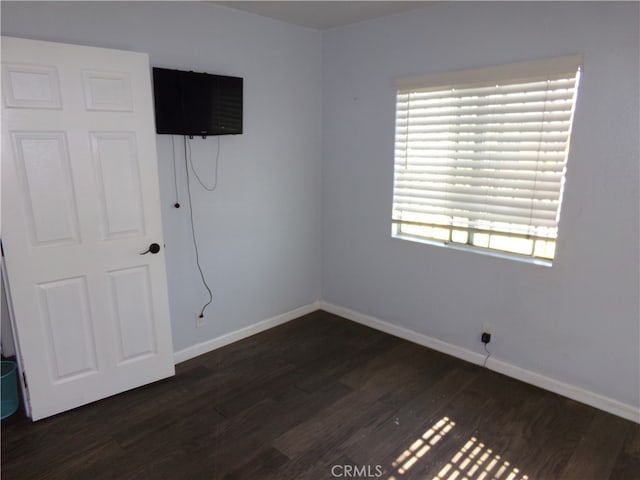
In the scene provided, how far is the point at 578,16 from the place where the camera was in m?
2.35

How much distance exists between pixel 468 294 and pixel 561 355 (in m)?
0.69

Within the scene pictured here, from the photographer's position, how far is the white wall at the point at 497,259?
2.33 m

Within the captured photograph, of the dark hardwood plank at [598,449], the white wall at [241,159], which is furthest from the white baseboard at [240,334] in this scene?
the dark hardwood plank at [598,449]

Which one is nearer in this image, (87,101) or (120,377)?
(87,101)

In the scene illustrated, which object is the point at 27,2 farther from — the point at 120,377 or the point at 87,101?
the point at 120,377

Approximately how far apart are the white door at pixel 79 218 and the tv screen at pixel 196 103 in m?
0.17

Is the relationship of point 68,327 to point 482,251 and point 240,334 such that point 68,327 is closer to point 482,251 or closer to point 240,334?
point 240,334

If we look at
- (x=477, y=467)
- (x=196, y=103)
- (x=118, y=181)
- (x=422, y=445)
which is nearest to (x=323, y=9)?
(x=196, y=103)

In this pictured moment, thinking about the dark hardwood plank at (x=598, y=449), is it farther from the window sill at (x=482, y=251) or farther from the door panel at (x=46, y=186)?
the door panel at (x=46, y=186)

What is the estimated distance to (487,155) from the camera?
2818mm

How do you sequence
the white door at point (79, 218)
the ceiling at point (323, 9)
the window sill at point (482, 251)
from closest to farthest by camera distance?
the white door at point (79, 218) < the window sill at point (482, 251) < the ceiling at point (323, 9)

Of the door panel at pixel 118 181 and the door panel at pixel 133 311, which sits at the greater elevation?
the door panel at pixel 118 181

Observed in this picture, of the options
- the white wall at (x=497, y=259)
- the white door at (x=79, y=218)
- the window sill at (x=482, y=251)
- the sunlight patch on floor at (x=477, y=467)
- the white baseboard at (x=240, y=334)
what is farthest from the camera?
the white baseboard at (x=240, y=334)

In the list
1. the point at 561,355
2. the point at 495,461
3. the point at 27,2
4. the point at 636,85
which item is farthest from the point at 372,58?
the point at 495,461
